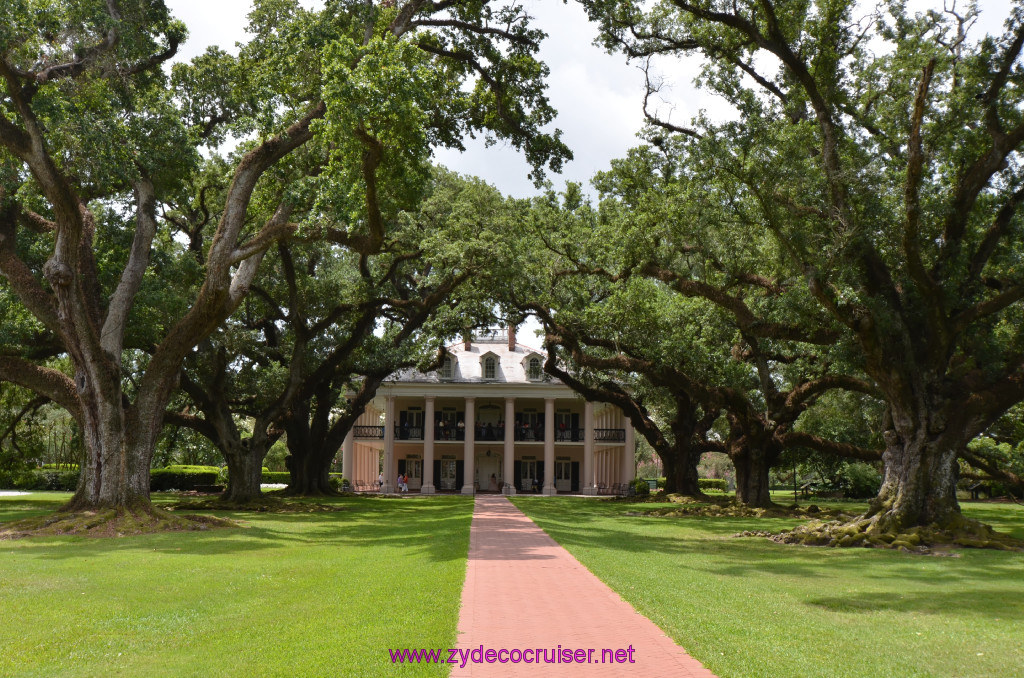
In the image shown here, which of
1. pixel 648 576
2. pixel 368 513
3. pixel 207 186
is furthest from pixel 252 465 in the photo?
pixel 648 576

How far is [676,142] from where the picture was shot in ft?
62.6

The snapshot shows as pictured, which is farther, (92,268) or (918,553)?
(92,268)

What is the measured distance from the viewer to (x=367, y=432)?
4453 cm

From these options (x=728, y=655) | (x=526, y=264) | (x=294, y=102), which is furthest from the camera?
(x=526, y=264)

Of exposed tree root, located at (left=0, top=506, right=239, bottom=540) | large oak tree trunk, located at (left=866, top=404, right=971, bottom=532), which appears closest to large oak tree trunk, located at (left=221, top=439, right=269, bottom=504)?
exposed tree root, located at (left=0, top=506, right=239, bottom=540)

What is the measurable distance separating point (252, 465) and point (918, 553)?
63.9 ft

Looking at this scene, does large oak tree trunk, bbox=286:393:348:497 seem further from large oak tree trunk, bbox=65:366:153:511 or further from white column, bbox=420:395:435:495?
large oak tree trunk, bbox=65:366:153:511

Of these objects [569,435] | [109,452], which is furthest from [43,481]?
[109,452]

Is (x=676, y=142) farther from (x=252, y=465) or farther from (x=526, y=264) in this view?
(x=252, y=465)

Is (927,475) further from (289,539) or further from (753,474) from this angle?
(289,539)

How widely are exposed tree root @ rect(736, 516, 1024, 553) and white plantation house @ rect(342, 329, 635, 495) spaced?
2417 cm

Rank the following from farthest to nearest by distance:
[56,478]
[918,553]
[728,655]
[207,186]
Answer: [56,478], [207,186], [918,553], [728,655]

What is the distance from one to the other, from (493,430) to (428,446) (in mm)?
4251

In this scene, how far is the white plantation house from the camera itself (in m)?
40.3
